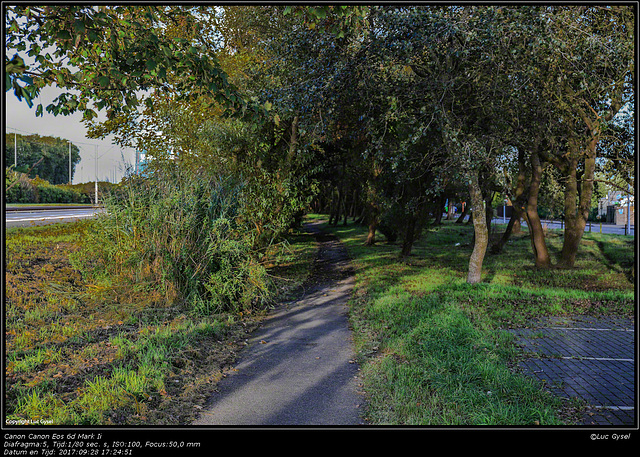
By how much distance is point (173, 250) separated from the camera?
24.2 feet

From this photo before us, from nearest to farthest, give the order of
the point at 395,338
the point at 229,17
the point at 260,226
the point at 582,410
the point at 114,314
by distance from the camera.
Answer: the point at 582,410 < the point at 395,338 < the point at 114,314 < the point at 260,226 < the point at 229,17

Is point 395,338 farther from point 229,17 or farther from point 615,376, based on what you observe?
point 229,17

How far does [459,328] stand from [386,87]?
18.8ft

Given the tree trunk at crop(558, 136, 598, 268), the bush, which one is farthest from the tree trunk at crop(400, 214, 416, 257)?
the bush

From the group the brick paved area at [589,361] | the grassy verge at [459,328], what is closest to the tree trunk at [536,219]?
the grassy verge at [459,328]

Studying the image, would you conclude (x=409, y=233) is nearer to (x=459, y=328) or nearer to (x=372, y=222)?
(x=372, y=222)

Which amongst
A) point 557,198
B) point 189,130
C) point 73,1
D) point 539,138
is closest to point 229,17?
point 189,130

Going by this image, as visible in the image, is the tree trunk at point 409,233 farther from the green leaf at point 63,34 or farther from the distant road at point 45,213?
the distant road at point 45,213

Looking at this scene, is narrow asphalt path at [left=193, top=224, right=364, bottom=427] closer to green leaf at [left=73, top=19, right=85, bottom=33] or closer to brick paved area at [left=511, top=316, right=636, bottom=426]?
brick paved area at [left=511, top=316, right=636, bottom=426]

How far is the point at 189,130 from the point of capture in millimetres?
14727

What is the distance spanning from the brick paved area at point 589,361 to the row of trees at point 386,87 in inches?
135

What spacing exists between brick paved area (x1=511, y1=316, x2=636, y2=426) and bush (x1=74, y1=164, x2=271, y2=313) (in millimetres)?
4676

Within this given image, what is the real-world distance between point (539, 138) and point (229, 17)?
1313 centimetres

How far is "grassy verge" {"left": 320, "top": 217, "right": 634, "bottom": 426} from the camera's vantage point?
3.91 m
